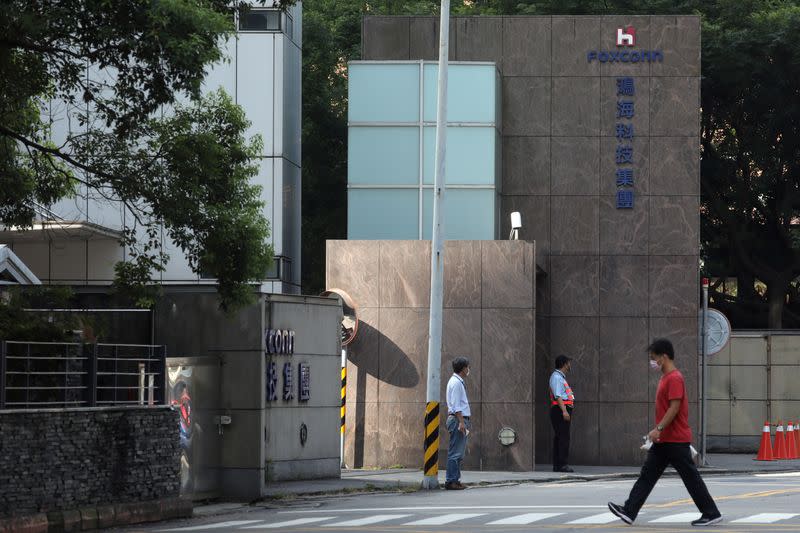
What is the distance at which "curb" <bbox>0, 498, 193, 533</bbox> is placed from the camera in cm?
1545

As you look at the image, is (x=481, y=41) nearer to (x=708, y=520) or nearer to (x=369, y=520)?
(x=369, y=520)

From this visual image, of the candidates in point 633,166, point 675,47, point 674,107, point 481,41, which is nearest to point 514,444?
point 633,166

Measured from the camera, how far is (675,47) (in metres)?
31.9

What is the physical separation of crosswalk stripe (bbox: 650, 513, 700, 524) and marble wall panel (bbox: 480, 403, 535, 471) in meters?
11.4

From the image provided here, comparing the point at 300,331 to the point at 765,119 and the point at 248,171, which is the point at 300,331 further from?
the point at 765,119

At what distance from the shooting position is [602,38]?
105 feet

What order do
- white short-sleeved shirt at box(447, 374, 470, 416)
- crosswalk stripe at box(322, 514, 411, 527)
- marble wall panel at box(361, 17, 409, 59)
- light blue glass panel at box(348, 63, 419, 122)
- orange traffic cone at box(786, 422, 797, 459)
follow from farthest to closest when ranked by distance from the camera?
orange traffic cone at box(786, 422, 797, 459)
marble wall panel at box(361, 17, 409, 59)
light blue glass panel at box(348, 63, 419, 122)
white short-sleeved shirt at box(447, 374, 470, 416)
crosswalk stripe at box(322, 514, 411, 527)

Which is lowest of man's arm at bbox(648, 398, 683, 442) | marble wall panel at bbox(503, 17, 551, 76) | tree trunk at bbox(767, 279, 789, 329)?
man's arm at bbox(648, 398, 683, 442)

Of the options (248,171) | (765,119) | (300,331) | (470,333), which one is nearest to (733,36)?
(765,119)

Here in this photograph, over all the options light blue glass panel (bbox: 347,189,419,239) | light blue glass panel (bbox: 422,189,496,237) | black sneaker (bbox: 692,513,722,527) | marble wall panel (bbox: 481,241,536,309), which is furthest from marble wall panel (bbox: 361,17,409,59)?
black sneaker (bbox: 692,513,722,527)

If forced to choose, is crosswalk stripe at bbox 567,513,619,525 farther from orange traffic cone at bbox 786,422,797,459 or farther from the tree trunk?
the tree trunk

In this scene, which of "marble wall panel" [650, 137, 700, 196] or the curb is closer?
the curb

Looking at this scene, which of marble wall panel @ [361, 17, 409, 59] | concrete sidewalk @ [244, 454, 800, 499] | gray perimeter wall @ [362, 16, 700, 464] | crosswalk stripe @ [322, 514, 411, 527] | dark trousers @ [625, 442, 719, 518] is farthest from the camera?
marble wall panel @ [361, 17, 409, 59]

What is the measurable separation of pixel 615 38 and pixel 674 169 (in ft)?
9.17
